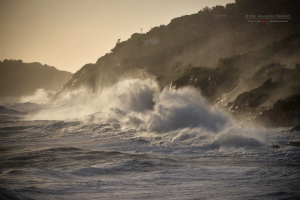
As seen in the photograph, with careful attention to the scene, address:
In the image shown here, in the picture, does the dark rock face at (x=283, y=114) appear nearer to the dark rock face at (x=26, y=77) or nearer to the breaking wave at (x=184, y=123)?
the breaking wave at (x=184, y=123)

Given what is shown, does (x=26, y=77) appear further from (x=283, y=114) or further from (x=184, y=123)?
(x=283, y=114)

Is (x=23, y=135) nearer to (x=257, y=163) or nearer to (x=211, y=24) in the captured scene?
(x=257, y=163)

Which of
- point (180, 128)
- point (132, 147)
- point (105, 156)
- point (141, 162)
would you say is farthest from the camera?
point (180, 128)

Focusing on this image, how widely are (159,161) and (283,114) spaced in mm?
9167

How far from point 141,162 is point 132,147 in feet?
11.6

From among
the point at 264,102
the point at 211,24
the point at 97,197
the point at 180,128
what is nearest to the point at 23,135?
the point at 180,128

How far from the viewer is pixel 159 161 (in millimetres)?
11023

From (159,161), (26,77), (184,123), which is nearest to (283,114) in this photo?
(184,123)

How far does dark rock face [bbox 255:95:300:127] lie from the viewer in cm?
1645

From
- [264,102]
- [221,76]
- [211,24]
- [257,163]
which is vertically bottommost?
[257,163]

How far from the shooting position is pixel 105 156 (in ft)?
40.4

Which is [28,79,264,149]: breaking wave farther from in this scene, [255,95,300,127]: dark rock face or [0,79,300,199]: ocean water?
[255,95,300,127]: dark rock face

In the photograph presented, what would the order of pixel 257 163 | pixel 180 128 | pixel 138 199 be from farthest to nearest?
pixel 180 128 → pixel 257 163 → pixel 138 199

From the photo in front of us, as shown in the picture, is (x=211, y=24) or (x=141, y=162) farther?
(x=211, y=24)
